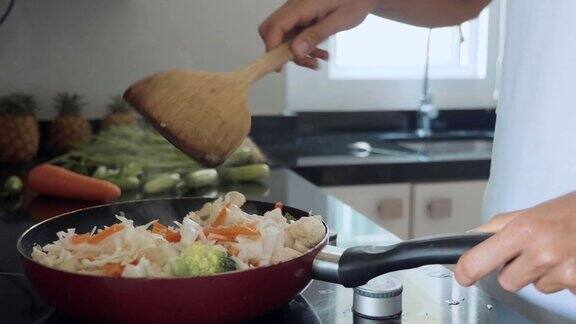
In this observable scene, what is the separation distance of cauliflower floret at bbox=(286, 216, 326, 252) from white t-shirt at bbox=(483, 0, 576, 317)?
34 cm

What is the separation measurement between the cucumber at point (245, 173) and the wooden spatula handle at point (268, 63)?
63 centimetres

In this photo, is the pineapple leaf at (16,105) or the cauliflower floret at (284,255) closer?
the cauliflower floret at (284,255)

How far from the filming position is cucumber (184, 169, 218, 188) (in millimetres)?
1594

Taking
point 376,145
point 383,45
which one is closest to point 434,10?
point 376,145

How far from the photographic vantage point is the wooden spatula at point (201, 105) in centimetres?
98

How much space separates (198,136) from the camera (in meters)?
1.01

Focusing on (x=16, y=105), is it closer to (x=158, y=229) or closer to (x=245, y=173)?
(x=245, y=173)

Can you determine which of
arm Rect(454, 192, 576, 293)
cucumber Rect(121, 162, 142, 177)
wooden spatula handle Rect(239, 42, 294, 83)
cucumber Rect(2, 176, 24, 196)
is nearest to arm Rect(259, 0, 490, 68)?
wooden spatula handle Rect(239, 42, 294, 83)

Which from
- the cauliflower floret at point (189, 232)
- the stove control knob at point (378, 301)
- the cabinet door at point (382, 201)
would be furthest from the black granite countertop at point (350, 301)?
the cabinet door at point (382, 201)

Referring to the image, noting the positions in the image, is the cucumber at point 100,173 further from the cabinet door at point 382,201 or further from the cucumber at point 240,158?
the cabinet door at point 382,201

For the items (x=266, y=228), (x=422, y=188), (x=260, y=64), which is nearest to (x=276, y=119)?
(x=422, y=188)

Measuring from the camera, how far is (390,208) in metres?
1.80

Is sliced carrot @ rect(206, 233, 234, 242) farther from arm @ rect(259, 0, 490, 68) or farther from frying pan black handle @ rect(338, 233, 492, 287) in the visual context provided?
arm @ rect(259, 0, 490, 68)

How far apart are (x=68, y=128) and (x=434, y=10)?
107 cm
